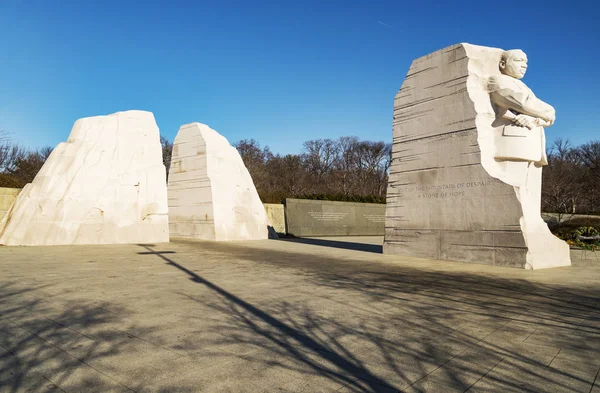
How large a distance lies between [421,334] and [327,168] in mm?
46194

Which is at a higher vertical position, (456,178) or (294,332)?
(456,178)

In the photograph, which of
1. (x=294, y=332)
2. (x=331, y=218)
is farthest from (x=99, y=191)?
(x=331, y=218)

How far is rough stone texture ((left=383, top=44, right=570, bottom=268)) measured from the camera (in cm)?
805

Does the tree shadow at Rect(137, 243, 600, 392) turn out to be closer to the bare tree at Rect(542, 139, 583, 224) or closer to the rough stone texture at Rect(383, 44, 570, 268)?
the rough stone texture at Rect(383, 44, 570, 268)

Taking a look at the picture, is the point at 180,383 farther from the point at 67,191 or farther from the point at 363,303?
the point at 67,191

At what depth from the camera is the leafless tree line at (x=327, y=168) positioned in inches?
1738

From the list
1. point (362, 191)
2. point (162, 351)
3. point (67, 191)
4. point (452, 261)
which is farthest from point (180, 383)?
point (362, 191)

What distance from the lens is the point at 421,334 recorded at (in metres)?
3.40

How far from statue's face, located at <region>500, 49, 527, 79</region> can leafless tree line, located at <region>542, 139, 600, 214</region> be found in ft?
64.1

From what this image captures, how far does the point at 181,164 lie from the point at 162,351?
45.8ft

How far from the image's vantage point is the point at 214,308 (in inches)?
167

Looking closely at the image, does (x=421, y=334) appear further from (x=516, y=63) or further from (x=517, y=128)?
(x=516, y=63)

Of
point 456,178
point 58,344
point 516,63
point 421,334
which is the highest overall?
point 516,63

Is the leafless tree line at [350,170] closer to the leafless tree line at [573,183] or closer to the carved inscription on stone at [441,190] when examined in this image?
the leafless tree line at [573,183]
